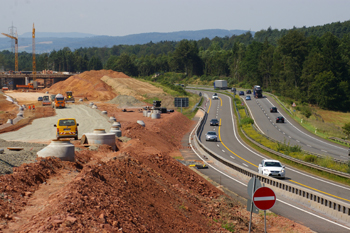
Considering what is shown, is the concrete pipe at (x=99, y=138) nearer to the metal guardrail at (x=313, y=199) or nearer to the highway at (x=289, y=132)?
the metal guardrail at (x=313, y=199)

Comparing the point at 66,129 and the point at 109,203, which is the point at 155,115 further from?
the point at 109,203

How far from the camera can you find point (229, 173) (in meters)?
32.9

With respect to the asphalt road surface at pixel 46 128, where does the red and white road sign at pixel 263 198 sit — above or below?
above

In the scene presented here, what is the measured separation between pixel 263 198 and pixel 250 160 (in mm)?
29794

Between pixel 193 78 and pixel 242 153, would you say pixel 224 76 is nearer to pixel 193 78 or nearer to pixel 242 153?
pixel 193 78

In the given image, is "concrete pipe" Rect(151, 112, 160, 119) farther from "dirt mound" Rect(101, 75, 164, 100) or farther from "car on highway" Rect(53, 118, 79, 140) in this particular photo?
"dirt mound" Rect(101, 75, 164, 100)

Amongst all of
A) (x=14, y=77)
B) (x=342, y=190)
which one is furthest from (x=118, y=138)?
(x=14, y=77)

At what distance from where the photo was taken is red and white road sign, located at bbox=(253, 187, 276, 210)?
11.8 m

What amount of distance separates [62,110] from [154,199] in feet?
226

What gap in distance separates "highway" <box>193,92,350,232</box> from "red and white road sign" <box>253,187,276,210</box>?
7.57m

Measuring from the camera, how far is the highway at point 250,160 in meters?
21.2

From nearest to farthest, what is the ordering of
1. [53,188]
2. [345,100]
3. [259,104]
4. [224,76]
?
[53,188] → [259,104] → [345,100] → [224,76]

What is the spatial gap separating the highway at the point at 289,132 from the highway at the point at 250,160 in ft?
18.9

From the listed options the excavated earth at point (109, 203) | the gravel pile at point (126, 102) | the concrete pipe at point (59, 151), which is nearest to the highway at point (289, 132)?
the gravel pile at point (126, 102)
